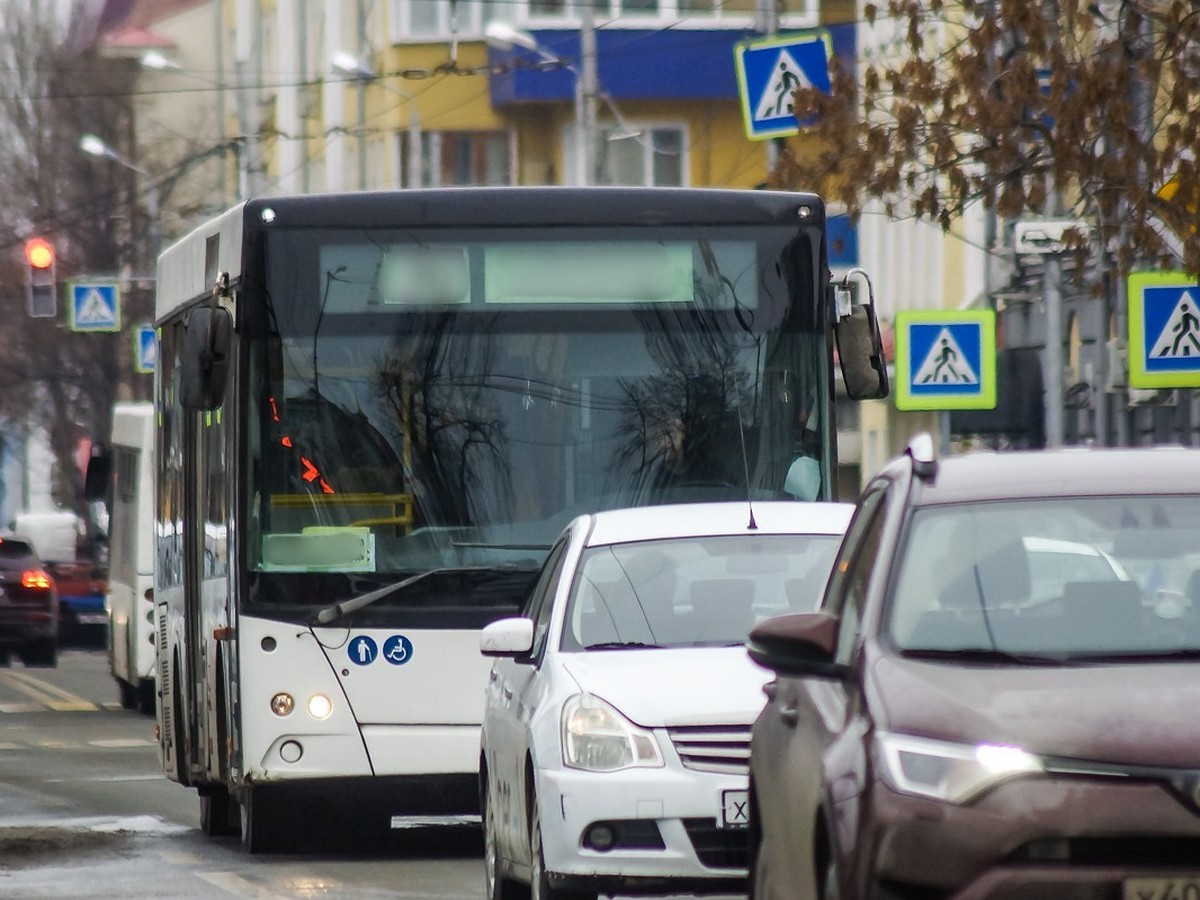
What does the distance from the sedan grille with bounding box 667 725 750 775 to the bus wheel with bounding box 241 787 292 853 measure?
383cm

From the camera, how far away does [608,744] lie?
33.6ft

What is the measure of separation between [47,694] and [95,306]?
1637cm

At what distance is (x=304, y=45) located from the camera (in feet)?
245

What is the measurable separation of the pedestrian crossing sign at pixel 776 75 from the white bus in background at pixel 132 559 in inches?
225

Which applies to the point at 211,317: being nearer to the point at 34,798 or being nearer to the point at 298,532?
the point at 298,532

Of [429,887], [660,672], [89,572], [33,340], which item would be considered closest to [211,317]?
[429,887]

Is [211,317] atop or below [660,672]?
atop

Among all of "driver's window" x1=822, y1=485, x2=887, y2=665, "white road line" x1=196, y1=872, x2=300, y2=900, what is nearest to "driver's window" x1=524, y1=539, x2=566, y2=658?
"white road line" x1=196, y1=872, x2=300, y2=900

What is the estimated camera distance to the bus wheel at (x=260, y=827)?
45.2 ft

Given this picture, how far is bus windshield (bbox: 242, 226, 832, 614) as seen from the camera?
1330 centimetres

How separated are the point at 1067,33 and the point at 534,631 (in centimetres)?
878

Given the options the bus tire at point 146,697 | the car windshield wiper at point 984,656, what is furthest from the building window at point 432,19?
the car windshield wiper at point 984,656

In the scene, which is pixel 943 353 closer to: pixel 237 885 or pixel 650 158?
pixel 237 885

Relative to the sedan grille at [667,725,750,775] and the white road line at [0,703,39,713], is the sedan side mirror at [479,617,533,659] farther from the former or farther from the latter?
the white road line at [0,703,39,713]
